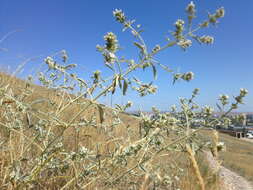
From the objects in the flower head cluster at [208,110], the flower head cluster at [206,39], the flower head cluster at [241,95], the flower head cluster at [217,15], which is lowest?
the flower head cluster at [208,110]

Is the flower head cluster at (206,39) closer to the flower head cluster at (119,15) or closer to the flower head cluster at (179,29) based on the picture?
the flower head cluster at (179,29)

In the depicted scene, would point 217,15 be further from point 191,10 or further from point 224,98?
point 224,98

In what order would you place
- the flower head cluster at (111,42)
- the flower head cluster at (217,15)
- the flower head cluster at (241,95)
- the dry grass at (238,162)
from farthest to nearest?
the dry grass at (238,162), the flower head cluster at (241,95), the flower head cluster at (217,15), the flower head cluster at (111,42)

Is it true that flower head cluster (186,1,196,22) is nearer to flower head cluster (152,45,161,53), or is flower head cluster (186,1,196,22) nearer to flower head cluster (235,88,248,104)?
flower head cluster (152,45,161,53)

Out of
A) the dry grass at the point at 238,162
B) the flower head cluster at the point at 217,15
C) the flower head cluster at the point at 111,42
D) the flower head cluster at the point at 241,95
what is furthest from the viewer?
the dry grass at the point at 238,162

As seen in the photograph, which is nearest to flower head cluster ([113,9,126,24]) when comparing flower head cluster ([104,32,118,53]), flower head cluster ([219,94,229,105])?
flower head cluster ([104,32,118,53])

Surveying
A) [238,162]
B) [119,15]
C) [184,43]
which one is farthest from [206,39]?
[238,162]

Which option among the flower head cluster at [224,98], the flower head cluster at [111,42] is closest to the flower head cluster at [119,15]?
the flower head cluster at [111,42]

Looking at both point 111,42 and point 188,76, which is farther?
point 188,76

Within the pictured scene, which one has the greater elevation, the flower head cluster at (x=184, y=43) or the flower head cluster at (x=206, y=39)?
the flower head cluster at (x=206, y=39)

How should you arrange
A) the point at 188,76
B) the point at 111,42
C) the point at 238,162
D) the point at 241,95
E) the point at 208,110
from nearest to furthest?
the point at 111,42 < the point at 188,76 < the point at 241,95 < the point at 208,110 < the point at 238,162

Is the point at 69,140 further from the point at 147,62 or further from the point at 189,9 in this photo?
the point at 189,9

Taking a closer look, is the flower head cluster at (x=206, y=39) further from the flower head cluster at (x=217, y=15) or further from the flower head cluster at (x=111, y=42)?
the flower head cluster at (x=111, y=42)

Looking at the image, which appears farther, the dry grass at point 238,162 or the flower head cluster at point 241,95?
the dry grass at point 238,162
